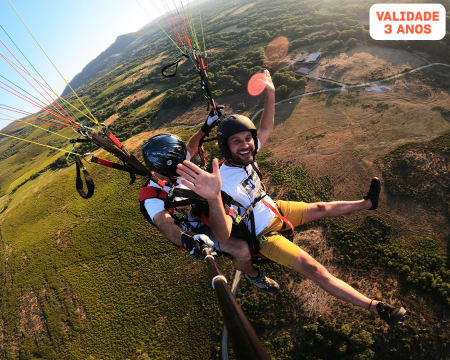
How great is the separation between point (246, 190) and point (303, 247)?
8804 mm

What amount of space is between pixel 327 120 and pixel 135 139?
2687 centimetres

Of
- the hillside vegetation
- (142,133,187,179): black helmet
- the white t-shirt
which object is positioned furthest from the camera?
the hillside vegetation

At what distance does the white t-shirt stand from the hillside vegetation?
307 inches

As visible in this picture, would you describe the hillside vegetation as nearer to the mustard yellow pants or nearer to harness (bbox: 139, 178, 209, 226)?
the mustard yellow pants

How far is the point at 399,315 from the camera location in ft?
14.7

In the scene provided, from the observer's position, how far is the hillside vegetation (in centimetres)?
963

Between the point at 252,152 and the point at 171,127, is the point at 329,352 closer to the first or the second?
the point at 252,152

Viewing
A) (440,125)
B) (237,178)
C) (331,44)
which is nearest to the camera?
(237,178)

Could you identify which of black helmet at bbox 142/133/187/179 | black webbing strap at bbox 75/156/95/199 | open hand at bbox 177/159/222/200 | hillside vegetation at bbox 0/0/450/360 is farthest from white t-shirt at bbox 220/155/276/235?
hillside vegetation at bbox 0/0/450/360

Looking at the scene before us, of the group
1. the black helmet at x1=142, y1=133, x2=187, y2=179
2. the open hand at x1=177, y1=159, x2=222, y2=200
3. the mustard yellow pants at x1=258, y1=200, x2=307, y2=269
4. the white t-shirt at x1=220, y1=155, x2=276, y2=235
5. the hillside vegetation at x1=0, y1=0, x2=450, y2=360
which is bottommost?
the hillside vegetation at x1=0, y1=0, x2=450, y2=360

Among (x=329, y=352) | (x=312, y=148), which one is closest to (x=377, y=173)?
(x=312, y=148)

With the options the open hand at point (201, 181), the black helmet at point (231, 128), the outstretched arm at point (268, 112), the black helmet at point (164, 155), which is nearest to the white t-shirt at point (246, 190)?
the black helmet at point (231, 128)

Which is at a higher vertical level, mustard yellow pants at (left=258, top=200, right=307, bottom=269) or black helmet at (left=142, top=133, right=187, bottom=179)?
black helmet at (left=142, top=133, right=187, bottom=179)

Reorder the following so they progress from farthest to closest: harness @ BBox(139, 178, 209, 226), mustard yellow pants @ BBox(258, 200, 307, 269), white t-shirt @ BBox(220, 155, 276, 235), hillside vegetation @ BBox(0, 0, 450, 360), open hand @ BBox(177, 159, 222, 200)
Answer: hillside vegetation @ BBox(0, 0, 450, 360)
white t-shirt @ BBox(220, 155, 276, 235)
mustard yellow pants @ BBox(258, 200, 307, 269)
harness @ BBox(139, 178, 209, 226)
open hand @ BBox(177, 159, 222, 200)
